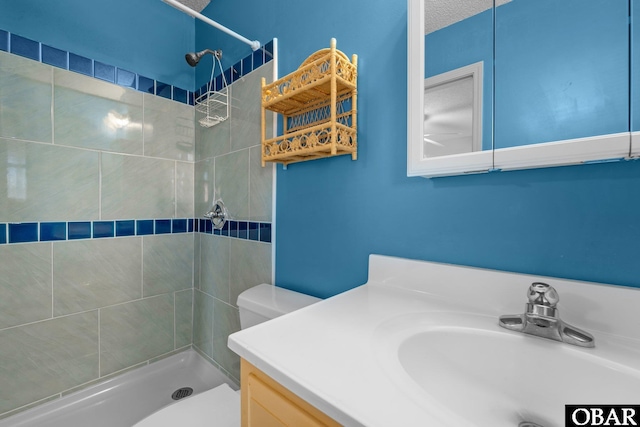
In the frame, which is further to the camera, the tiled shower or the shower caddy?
the tiled shower

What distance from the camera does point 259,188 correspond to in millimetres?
1314

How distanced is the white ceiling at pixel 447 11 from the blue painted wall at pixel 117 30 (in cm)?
155

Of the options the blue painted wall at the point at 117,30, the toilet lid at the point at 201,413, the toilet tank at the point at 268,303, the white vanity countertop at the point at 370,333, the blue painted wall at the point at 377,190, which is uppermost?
the blue painted wall at the point at 117,30

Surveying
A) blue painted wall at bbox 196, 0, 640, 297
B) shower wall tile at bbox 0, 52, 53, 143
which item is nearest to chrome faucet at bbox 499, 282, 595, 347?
blue painted wall at bbox 196, 0, 640, 297

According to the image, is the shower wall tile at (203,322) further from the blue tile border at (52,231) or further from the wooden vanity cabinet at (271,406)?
the wooden vanity cabinet at (271,406)

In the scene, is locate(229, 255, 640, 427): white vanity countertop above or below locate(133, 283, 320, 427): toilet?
above

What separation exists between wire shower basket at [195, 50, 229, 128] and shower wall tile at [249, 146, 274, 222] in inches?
14.0

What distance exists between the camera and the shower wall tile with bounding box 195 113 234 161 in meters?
1.51

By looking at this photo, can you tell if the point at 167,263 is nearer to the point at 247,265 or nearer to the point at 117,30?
the point at 247,265

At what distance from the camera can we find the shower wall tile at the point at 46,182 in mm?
1165

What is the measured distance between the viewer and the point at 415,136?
0.77 meters

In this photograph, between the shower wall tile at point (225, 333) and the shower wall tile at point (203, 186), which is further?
the shower wall tile at point (203, 186)

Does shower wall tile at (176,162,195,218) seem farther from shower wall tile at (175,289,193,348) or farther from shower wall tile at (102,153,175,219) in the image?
shower wall tile at (175,289,193,348)

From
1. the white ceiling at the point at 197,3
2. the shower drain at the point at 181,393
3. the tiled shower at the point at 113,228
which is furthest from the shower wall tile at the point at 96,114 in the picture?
the shower drain at the point at 181,393
